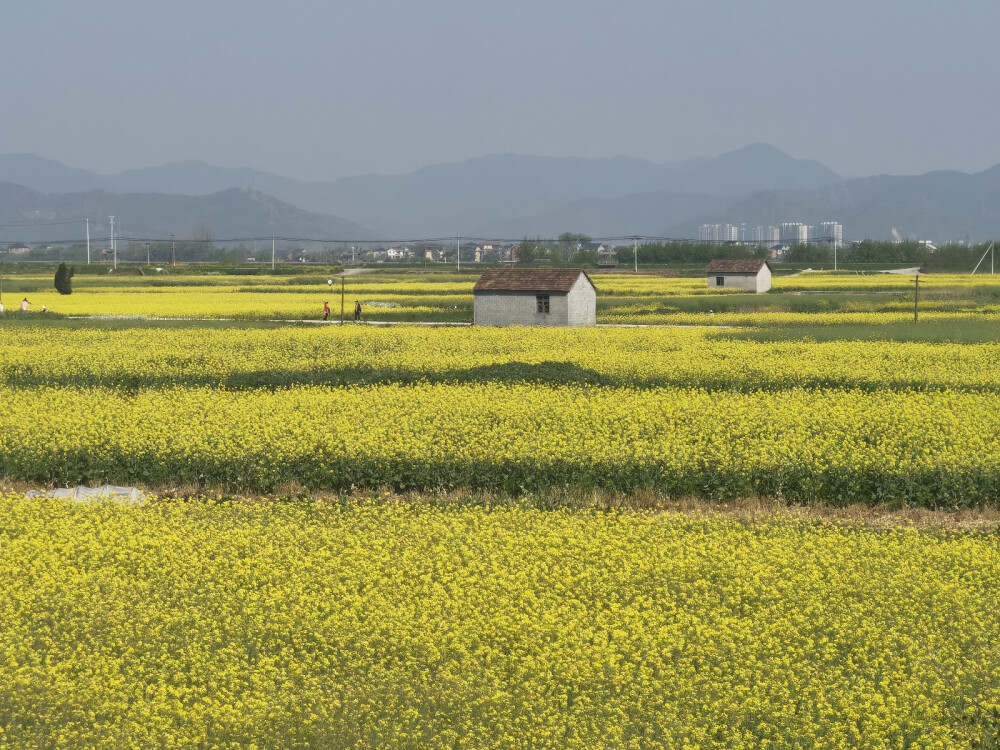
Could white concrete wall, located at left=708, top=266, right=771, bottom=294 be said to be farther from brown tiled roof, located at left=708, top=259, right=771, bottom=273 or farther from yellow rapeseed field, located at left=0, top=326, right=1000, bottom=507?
yellow rapeseed field, located at left=0, top=326, right=1000, bottom=507

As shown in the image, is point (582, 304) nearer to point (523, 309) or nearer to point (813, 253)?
point (523, 309)

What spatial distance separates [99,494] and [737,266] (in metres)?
79.5

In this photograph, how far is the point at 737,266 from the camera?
94.2 meters

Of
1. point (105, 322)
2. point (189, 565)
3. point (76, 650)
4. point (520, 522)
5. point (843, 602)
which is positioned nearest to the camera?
point (76, 650)

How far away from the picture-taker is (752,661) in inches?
471

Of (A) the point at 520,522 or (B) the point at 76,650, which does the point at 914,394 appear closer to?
(A) the point at 520,522

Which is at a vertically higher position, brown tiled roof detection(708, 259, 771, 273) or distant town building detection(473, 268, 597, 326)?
brown tiled roof detection(708, 259, 771, 273)

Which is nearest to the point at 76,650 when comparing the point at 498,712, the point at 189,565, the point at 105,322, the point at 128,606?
the point at 128,606

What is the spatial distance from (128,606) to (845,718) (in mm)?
8912

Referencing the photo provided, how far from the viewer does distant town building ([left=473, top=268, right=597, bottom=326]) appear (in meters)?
60.3

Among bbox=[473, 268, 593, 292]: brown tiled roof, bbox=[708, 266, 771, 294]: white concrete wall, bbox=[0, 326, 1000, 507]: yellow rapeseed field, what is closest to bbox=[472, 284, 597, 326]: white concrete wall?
Answer: bbox=[473, 268, 593, 292]: brown tiled roof

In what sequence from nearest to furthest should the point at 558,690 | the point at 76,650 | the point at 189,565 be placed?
the point at 558,690 < the point at 76,650 < the point at 189,565

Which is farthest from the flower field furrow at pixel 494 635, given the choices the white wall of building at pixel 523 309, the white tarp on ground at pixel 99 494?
the white wall of building at pixel 523 309

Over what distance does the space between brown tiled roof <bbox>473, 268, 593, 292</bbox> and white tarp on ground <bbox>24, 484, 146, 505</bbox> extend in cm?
3946
